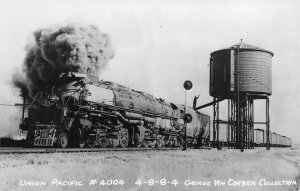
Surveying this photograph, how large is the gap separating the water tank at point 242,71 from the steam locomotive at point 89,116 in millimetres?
7000

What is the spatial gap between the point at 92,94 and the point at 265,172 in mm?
7661

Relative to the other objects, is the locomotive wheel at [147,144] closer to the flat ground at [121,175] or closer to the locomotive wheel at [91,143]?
the locomotive wheel at [91,143]

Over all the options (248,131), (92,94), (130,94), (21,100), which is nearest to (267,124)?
(248,131)

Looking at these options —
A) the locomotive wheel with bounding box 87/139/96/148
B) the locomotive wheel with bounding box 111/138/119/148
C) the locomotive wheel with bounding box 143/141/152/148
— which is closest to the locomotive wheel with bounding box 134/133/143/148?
the locomotive wheel with bounding box 143/141/152/148

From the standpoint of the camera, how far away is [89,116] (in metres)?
15.0

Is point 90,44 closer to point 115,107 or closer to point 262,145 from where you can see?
point 115,107

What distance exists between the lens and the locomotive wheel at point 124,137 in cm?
1716

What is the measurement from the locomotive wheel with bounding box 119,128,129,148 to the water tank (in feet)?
31.8

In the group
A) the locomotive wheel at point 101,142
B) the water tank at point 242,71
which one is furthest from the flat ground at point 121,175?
the water tank at point 242,71

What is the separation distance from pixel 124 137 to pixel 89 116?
120 inches

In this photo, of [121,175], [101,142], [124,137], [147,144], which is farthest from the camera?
[147,144]

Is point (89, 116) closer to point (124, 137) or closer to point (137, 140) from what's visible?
point (124, 137)

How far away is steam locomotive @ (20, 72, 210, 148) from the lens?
13859mm

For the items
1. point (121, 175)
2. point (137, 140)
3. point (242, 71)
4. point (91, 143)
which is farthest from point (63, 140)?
point (242, 71)
